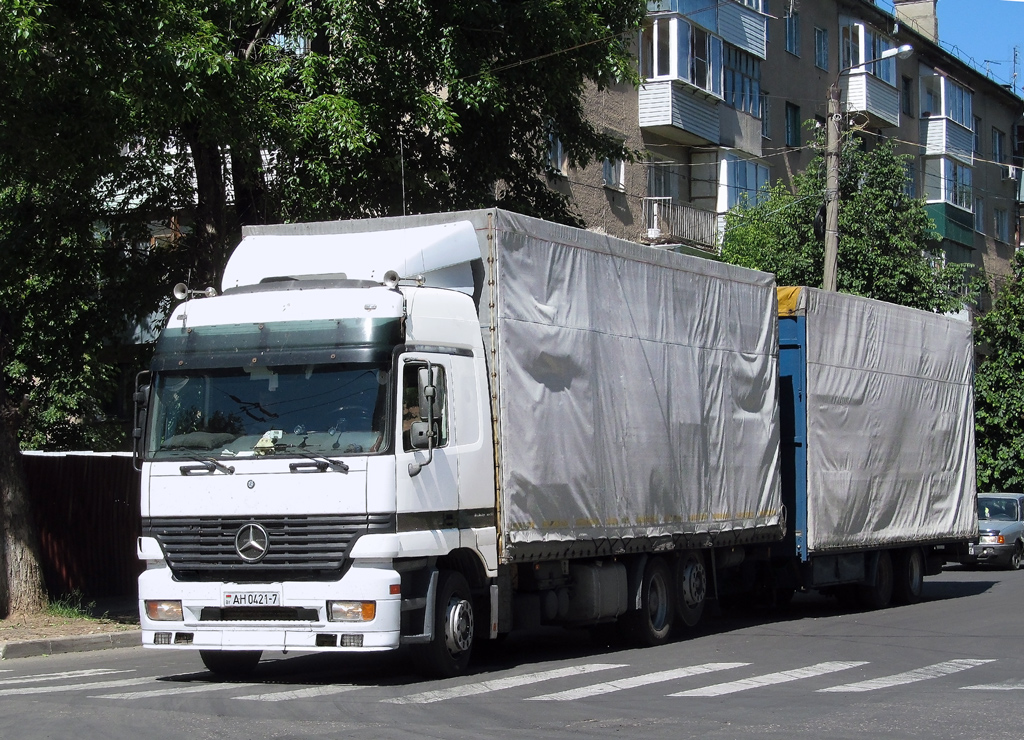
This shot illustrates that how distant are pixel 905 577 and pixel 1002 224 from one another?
38.6 metres

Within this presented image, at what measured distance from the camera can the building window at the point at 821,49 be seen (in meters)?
42.2

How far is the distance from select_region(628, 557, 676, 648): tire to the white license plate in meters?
4.28

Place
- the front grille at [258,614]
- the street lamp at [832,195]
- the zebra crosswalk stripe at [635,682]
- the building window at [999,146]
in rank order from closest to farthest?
the zebra crosswalk stripe at [635,682], the front grille at [258,614], the street lamp at [832,195], the building window at [999,146]

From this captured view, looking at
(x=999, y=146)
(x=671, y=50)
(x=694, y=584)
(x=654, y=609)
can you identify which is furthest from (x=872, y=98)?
(x=654, y=609)

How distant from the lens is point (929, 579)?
24.2 m

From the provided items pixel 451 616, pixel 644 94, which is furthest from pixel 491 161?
pixel 644 94

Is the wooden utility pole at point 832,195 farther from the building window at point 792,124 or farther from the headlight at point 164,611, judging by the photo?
the building window at point 792,124

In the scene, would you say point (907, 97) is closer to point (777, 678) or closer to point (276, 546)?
point (777, 678)

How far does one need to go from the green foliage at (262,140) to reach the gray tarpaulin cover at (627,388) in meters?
3.43

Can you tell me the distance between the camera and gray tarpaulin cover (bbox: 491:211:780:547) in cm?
1157

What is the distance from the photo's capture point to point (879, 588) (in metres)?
17.9

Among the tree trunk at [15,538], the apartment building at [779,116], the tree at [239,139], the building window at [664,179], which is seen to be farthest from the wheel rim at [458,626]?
the building window at [664,179]

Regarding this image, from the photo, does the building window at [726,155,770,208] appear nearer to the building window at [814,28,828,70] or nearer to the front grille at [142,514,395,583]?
the building window at [814,28,828,70]

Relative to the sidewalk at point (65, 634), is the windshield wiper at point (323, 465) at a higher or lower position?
higher
